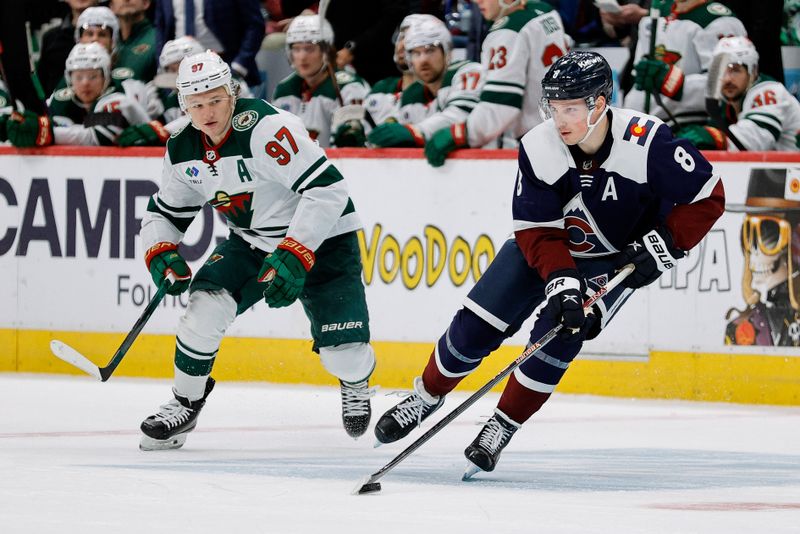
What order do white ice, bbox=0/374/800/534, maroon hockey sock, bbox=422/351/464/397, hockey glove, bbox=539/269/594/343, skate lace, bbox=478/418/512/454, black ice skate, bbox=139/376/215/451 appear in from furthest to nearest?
black ice skate, bbox=139/376/215/451 → maroon hockey sock, bbox=422/351/464/397 → skate lace, bbox=478/418/512/454 → hockey glove, bbox=539/269/594/343 → white ice, bbox=0/374/800/534

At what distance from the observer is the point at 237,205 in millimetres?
5324

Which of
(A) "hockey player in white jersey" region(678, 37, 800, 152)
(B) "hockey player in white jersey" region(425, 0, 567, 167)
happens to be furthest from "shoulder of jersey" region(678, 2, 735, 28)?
(B) "hockey player in white jersey" region(425, 0, 567, 167)

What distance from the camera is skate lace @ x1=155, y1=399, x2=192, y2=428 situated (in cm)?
518

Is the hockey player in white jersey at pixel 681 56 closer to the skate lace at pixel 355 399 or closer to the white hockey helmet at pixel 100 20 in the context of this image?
the skate lace at pixel 355 399

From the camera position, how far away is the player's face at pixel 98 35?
859 cm

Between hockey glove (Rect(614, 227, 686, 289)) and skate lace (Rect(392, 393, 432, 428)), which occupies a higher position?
hockey glove (Rect(614, 227, 686, 289))

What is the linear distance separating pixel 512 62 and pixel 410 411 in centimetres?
265

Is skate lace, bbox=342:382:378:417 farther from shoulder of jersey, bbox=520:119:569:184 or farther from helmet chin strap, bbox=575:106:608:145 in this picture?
helmet chin strap, bbox=575:106:608:145

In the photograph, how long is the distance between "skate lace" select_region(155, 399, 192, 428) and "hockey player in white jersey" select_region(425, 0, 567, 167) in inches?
88.7

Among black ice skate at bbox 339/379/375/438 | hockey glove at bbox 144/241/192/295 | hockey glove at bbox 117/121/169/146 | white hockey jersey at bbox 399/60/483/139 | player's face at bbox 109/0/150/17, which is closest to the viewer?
hockey glove at bbox 144/241/192/295

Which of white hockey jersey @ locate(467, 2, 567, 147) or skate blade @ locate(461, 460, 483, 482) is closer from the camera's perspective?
skate blade @ locate(461, 460, 483, 482)

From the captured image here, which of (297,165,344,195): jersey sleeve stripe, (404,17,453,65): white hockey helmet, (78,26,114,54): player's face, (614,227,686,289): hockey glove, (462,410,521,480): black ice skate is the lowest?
(78,26,114,54): player's face

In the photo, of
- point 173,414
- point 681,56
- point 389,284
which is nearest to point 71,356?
point 173,414

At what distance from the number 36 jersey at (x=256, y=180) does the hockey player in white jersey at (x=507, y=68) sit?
188 centimetres
